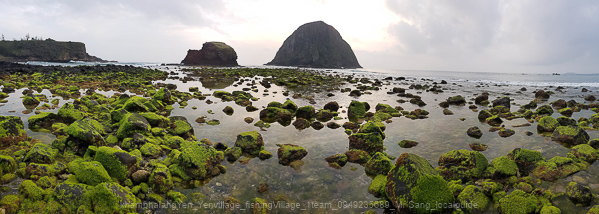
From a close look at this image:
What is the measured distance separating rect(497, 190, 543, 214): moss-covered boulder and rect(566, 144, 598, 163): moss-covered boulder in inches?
185

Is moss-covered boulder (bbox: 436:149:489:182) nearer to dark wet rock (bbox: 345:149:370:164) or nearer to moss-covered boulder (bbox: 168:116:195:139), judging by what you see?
dark wet rock (bbox: 345:149:370:164)

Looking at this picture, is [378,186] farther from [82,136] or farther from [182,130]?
[82,136]

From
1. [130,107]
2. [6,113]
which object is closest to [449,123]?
[130,107]

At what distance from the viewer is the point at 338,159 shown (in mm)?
8898

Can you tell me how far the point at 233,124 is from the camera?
13.4 m

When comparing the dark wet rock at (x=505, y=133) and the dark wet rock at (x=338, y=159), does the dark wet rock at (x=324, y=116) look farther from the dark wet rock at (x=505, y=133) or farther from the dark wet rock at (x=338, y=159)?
the dark wet rock at (x=505, y=133)

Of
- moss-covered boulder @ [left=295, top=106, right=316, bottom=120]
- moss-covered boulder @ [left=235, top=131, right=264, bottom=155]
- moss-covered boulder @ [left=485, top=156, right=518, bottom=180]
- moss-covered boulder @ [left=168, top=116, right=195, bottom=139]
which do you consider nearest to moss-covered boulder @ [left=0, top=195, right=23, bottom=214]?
moss-covered boulder @ [left=168, top=116, right=195, bottom=139]

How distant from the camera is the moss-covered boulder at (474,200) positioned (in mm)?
6262

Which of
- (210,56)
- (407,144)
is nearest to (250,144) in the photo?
(407,144)

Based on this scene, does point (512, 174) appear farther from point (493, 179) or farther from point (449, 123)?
point (449, 123)

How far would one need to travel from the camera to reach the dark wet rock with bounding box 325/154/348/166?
29.0 feet

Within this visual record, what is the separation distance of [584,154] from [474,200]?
6.48m

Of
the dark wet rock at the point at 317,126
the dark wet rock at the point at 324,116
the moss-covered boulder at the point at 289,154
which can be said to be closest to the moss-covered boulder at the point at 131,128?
the moss-covered boulder at the point at 289,154

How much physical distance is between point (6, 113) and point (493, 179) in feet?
73.5
